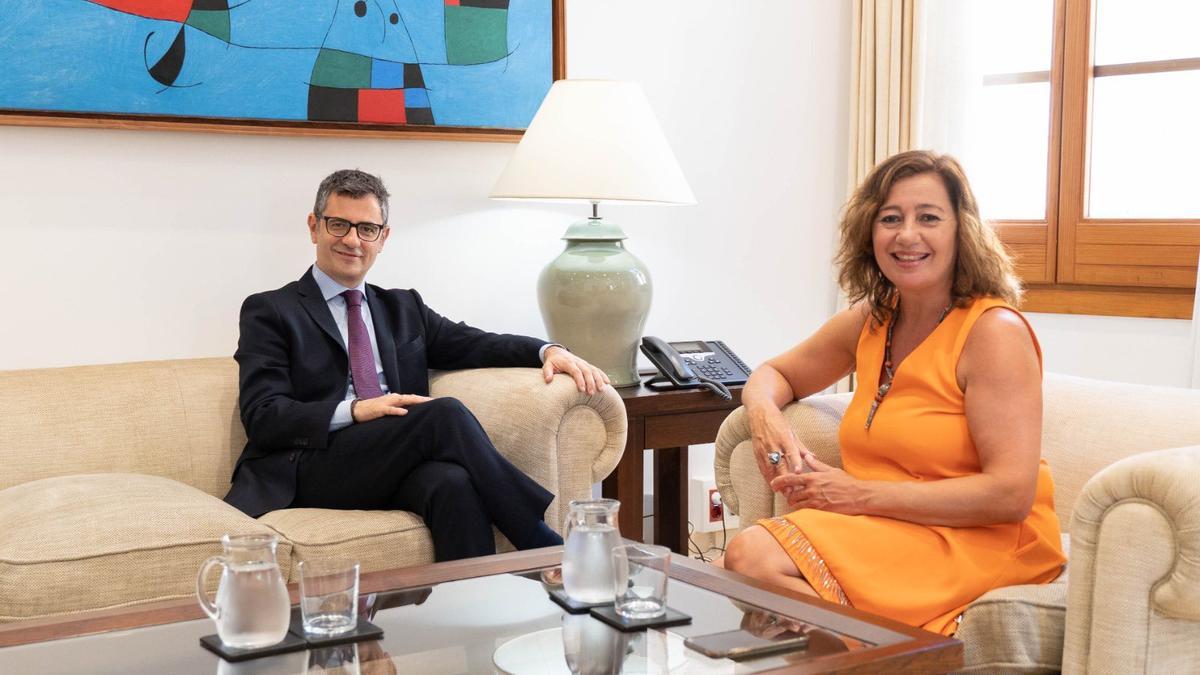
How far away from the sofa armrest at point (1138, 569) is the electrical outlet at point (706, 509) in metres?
2.49

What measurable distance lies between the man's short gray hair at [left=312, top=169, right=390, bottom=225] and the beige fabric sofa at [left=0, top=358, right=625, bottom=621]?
1.56 ft

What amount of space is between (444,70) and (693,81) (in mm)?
931

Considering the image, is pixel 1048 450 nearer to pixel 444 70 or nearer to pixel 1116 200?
pixel 1116 200

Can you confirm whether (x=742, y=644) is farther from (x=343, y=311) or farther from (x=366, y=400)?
(x=343, y=311)

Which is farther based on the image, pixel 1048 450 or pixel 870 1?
pixel 870 1

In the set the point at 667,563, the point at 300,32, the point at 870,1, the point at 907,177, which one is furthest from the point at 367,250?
the point at 870,1

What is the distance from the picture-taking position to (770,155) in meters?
4.56

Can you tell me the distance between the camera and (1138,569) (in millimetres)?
1939

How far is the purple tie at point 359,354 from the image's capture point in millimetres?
3242

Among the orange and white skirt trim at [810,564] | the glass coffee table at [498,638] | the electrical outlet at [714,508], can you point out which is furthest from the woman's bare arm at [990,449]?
the electrical outlet at [714,508]

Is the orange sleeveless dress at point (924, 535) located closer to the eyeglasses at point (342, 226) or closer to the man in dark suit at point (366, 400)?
the man in dark suit at point (366, 400)

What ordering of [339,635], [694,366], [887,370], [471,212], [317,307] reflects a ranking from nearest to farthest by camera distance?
[339,635] < [887,370] < [317,307] < [694,366] < [471,212]

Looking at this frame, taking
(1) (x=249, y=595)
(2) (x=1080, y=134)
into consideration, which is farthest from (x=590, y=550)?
(2) (x=1080, y=134)

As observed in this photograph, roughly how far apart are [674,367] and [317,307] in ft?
3.33
